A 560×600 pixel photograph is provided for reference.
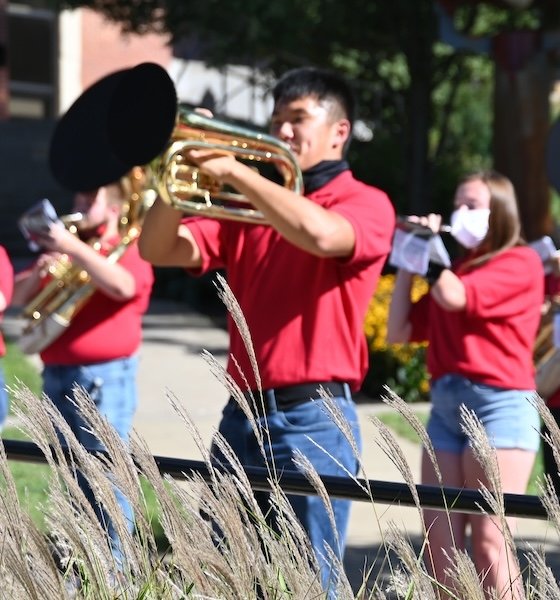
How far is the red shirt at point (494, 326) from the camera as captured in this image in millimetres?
4125

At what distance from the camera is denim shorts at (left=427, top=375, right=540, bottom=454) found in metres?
4.04

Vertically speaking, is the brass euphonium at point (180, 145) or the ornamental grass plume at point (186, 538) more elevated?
the brass euphonium at point (180, 145)

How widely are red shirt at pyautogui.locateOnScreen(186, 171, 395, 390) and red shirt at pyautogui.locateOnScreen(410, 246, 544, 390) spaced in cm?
65

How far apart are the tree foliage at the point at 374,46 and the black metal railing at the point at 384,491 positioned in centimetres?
848

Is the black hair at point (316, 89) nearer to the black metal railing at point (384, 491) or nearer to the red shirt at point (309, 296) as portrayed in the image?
the red shirt at point (309, 296)

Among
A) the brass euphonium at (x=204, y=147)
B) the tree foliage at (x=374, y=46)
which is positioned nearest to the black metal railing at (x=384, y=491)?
the brass euphonium at (x=204, y=147)

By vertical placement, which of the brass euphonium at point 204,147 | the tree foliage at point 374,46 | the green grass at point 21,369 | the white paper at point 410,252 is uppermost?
the brass euphonium at point 204,147

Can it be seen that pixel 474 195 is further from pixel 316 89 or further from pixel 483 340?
pixel 316 89

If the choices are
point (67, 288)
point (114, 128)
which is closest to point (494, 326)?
point (114, 128)

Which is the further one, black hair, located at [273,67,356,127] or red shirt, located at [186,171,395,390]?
black hair, located at [273,67,356,127]

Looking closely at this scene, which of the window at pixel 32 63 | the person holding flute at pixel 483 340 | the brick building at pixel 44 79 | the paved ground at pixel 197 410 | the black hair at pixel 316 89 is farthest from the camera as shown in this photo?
the window at pixel 32 63

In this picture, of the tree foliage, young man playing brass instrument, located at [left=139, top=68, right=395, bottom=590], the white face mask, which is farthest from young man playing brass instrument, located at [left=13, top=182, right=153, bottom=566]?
the tree foliage

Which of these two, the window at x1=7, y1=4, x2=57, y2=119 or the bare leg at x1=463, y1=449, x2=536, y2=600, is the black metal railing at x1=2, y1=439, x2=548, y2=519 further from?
the window at x1=7, y1=4, x2=57, y2=119

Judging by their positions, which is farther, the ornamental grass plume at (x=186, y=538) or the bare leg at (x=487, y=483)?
the bare leg at (x=487, y=483)
